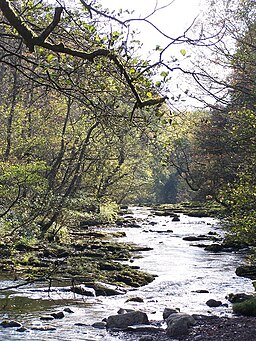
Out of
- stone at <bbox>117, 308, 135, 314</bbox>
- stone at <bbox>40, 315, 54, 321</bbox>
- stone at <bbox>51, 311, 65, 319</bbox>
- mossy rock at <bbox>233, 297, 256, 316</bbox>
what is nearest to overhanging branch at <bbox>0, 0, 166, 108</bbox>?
stone at <bbox>40, 315, 54, 321</bbox>

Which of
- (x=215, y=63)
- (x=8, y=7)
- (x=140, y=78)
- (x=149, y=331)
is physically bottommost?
(x=149, y=331)

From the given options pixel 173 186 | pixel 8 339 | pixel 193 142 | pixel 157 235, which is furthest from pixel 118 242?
pixel 173 186

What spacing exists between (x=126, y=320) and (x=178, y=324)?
108 cm

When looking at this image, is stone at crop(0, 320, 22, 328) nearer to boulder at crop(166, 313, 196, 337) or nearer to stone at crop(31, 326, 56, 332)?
stone at crop(31, 326, 56, 332)

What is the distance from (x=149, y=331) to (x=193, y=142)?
1902 centimetres

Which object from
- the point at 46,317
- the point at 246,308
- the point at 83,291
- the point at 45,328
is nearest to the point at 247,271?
the point at 246,308

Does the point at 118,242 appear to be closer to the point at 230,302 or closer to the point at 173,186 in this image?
the point at 230,302

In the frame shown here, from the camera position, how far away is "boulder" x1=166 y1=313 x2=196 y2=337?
1097cm

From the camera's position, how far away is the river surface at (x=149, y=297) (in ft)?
35.7

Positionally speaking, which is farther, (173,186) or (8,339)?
(173,186)

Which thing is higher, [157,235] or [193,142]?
[193,142]

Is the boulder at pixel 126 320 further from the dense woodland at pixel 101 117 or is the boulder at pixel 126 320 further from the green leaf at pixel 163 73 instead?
the green leaf at pixel 163 73

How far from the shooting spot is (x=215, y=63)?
2144 cm

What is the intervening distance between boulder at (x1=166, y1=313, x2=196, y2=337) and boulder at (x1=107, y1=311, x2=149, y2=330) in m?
0.53
